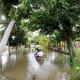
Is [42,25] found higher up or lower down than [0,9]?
lower down

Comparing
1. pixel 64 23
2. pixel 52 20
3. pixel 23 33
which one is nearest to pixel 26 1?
pixel 52 20

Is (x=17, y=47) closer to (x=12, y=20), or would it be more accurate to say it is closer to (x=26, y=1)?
(x=12, y=20)

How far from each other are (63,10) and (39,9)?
1.24 m

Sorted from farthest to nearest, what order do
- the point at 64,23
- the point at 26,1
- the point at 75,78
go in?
1. the point at 64,23
2. the point at 26,1
3. the point at 75,78

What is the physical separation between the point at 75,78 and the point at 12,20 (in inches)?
207

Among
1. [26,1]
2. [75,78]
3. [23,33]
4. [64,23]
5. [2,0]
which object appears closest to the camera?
[75,78]

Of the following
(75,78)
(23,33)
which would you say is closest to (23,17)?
(75,78)

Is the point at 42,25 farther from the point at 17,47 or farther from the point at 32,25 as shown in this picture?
the point at 17,47

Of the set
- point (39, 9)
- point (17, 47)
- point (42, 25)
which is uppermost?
point (39, 9)

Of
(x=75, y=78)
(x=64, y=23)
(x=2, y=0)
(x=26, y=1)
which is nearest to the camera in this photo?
(x=75, y=78)

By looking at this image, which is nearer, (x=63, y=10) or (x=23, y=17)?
(x=63, y=10)

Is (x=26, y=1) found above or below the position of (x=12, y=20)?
above

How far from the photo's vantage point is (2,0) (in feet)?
47.7

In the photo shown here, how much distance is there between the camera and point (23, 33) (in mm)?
26672
